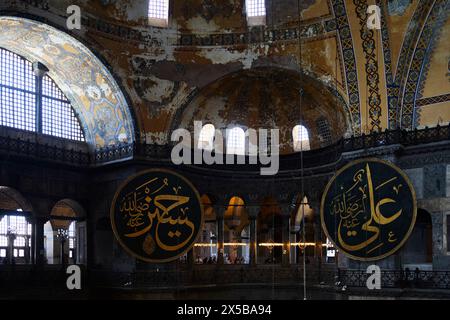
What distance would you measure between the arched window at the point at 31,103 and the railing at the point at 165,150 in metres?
0.64

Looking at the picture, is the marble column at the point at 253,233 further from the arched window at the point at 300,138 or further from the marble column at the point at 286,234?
the arched window at the point at 300,138

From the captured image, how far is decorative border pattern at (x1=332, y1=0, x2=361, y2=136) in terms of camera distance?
19.8 metres

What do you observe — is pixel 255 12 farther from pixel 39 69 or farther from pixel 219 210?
pixel 39 69

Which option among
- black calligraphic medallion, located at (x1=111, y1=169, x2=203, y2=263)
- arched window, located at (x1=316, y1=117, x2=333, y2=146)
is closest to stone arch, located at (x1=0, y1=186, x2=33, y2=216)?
black calligraphic medallion, located at (x1=111, y1=169, x2=203, y2=263)

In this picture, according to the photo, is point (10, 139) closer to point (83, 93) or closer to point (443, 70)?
point (83, 93)

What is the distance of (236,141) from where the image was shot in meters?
23.1

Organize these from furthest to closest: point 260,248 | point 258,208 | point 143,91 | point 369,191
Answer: point 260,248
point 258,208
point 143,91
point 369,191

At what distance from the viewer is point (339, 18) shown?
19.9 metres

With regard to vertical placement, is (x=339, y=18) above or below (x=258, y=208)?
above

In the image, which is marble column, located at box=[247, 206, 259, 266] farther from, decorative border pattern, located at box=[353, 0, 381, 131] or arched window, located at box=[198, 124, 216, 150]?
decorative border pattern, located at box=[353, 0, 381, 131]

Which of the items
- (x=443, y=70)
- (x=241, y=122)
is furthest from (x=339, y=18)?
(x=241, y=122)

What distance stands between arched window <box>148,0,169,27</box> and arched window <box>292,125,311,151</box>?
554cm

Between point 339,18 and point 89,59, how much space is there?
7312 millimetres

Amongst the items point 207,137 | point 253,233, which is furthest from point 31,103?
point 253,233
